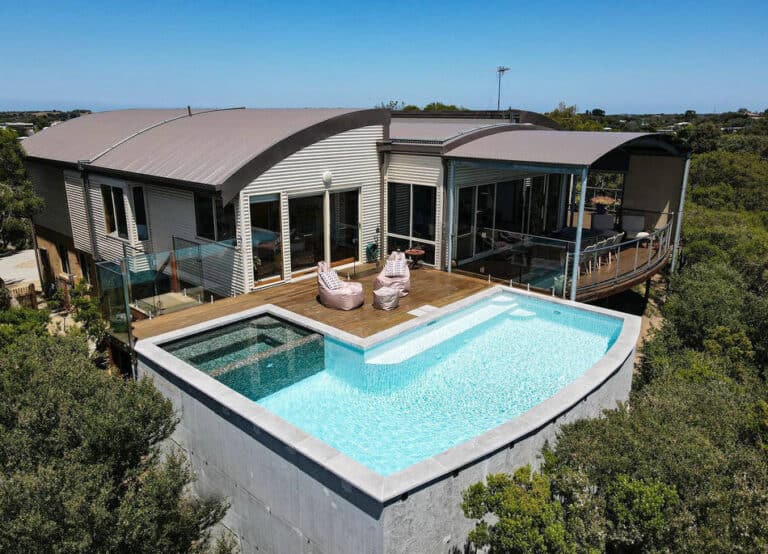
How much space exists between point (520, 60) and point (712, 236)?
1889 centimetres

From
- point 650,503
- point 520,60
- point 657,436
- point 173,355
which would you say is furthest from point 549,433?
point 520,60

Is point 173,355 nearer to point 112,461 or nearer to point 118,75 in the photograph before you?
point 112,461

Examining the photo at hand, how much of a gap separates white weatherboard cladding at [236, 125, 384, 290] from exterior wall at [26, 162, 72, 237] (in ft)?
29.1

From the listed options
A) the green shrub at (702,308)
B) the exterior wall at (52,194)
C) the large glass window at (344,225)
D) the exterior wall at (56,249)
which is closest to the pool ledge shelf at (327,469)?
the green shrub at (702,308)

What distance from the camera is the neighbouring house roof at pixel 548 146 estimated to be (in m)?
11.4

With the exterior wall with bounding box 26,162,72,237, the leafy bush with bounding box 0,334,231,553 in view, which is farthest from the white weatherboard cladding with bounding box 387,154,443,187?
the exterior wall with bounding box 26,162,72,237

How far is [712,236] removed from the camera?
712 inches

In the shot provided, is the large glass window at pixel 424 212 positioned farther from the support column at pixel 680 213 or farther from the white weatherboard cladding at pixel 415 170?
the support column at pixel 680 213

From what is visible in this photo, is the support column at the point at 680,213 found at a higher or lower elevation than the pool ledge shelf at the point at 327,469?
higher

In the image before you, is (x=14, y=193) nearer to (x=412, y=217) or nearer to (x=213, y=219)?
(x=213, y=219)

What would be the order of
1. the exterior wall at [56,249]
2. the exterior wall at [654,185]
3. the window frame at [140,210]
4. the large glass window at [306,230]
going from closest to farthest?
the large glass window at [306,230] < the window frame at [140,210] < the exterior wall at [654,185] < the exterior wall at [56,249]

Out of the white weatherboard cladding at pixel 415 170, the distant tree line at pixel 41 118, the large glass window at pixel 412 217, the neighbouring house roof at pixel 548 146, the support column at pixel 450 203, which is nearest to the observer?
the neighbouring house roof at pixel 548 146

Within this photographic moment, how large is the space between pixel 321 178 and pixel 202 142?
3.23 meters

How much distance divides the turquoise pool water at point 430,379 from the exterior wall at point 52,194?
38.1 feet
